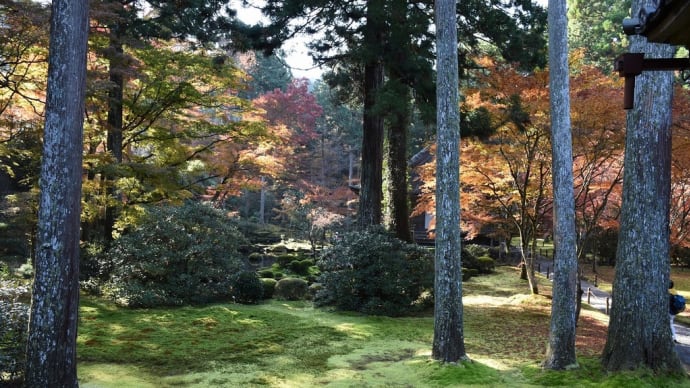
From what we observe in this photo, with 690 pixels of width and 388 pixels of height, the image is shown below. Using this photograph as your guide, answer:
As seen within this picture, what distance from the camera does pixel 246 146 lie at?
72.7 ft

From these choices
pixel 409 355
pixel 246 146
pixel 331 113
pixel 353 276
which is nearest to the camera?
pixel 409 355

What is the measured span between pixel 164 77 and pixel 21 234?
360 inches

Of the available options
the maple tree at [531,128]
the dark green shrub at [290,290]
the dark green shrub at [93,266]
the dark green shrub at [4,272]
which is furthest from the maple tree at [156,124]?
the maple tree at [531,128]

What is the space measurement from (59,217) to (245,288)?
7.83m

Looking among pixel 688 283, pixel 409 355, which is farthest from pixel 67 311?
pixel 688 283

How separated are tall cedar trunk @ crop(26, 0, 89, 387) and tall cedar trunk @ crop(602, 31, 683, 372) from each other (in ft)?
23.0

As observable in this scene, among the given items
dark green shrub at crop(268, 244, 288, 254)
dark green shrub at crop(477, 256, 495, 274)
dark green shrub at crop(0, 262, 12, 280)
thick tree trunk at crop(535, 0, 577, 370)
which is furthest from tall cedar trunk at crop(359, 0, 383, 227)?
dark green shrub at crop(268, 244, 288, 254)

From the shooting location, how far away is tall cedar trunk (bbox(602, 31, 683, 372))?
659 centimetres

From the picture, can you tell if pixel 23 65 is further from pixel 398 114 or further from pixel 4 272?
pixel 398 114

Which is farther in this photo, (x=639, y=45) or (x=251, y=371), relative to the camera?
(x=251, y=371)

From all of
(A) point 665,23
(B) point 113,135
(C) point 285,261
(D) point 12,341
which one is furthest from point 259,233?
(A) point 665,23

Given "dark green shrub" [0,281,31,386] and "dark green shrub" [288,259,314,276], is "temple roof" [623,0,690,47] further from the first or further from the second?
"dark green shrub" [288,259,314,276]

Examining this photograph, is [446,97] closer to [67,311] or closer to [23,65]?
[67,311]

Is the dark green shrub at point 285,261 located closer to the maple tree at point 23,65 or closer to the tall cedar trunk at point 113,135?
the tall cedar trunk at point 113,135
